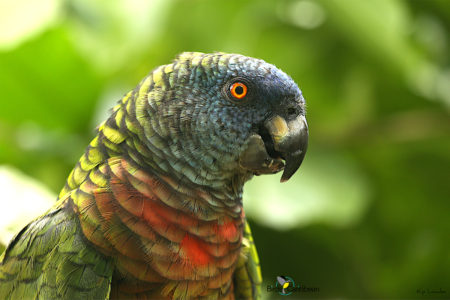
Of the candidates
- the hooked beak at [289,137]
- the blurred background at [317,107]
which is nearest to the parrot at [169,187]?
the hooked beak at [289,137]

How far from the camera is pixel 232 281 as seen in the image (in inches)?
60.9

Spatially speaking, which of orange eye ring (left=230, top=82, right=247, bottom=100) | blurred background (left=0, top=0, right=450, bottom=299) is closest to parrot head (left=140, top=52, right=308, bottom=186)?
orange eye ring (left=230, top=82, right=247, bottom=100)

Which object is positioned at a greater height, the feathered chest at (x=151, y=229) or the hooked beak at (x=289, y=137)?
the hooked beak at (x=289, y=137)

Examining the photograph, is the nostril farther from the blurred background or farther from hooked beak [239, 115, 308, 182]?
the blurred background

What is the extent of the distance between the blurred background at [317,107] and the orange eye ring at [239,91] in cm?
94

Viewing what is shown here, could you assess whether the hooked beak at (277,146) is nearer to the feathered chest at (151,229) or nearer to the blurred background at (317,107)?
the feathered chest at (151,229)

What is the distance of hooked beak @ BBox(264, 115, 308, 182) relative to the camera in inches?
48.6

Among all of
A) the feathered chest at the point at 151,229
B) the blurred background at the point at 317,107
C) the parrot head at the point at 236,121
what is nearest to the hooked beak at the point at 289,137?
the parrot head at the point at 236,121

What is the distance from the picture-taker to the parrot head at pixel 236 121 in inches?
49.4

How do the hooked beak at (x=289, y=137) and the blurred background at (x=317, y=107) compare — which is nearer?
the hooked beak at (x=289, y=137)

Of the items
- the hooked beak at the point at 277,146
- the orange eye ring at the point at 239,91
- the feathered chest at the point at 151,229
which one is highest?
the orange eye ring at the point at 239,91

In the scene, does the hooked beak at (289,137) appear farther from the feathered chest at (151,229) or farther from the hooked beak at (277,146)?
the feathered chest at (151,229)

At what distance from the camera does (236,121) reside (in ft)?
4.13

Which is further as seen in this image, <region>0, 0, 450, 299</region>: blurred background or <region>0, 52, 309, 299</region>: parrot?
<region>0, 0, 450, 299</region>: blurred background
